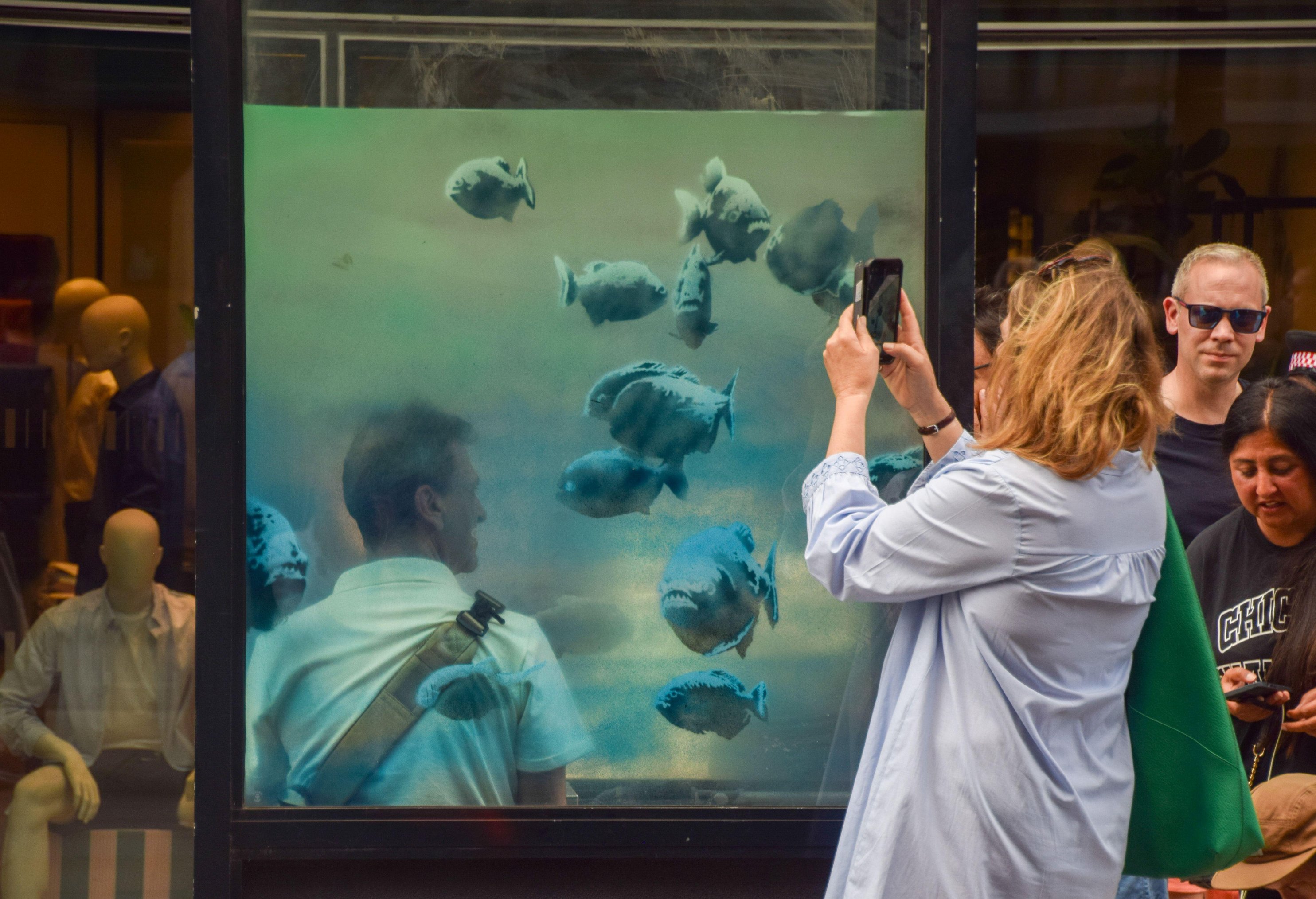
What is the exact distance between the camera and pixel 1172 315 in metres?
3.31

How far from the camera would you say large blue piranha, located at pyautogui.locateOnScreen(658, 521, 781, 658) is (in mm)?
2719

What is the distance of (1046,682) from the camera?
1.81 meters

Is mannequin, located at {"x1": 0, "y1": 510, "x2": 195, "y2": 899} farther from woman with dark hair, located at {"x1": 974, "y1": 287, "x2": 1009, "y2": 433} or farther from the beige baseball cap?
the beige baseball cap

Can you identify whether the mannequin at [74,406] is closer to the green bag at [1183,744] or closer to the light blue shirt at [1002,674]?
the light blue shirt at [1002,674]

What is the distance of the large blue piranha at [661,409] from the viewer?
2691 millimetres

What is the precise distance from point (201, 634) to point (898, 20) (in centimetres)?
188

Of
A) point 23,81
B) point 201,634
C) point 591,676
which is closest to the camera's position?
point 201,634

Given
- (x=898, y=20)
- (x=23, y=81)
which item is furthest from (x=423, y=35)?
(x=23, y=81)

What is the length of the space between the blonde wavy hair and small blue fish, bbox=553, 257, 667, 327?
94 centimetres

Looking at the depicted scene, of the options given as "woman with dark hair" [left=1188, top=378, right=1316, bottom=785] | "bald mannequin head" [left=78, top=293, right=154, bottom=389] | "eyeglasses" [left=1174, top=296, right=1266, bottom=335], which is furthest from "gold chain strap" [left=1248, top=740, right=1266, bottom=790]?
"bald mannequin head" [left=78, top=293, right=154, bottom=389]

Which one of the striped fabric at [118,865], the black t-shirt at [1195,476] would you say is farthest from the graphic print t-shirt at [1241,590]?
the striped fabric at [118,865]

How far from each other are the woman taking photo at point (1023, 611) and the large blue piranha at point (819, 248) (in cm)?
84

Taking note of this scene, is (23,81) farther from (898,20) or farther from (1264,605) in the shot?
(1264,605)

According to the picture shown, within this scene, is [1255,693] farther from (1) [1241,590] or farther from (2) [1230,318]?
(2) [1230,318]
